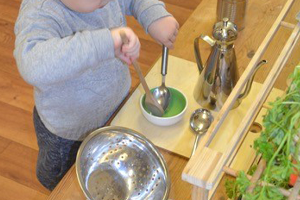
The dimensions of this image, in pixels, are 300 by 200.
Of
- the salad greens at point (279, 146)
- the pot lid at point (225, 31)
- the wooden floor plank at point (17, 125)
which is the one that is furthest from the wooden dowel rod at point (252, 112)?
the wooden floor plank at point (17, 125)

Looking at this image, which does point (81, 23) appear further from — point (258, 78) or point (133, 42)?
point (258, 78)

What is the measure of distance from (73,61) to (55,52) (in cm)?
3

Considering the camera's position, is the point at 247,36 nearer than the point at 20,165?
Yes

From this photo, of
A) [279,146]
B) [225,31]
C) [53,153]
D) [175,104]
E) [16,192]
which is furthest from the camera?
[16,192]

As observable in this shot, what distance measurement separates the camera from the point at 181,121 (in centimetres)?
87

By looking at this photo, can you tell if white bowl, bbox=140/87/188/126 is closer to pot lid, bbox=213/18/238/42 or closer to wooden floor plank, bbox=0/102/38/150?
pot lid, bbox=213/18/238/42

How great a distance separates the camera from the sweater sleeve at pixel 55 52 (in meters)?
0.70

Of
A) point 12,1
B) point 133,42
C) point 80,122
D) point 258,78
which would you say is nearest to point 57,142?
point 80,122

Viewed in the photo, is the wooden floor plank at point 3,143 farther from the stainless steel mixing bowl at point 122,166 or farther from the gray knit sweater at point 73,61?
the stainless steel mixing bowl at point 122,166

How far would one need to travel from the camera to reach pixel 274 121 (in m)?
0.51

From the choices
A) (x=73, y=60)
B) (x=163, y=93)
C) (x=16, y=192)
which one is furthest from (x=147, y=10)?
(x=16, y=192)

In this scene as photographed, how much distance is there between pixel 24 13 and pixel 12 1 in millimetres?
1551

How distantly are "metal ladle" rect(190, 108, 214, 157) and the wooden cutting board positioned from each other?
14 mm

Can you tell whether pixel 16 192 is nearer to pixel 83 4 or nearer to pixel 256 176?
pixel 83 4
